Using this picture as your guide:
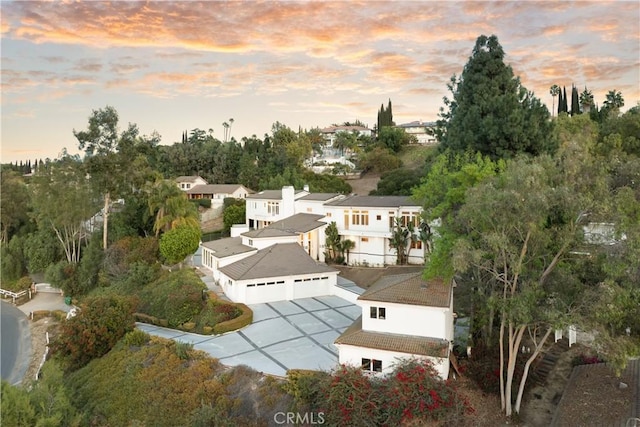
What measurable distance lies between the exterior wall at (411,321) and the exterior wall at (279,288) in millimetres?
9603

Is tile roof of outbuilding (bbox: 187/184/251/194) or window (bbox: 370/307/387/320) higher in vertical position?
tile roof of outbuilding (bbox: 187/184/251/194)

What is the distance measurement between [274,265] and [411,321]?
39.6 ft

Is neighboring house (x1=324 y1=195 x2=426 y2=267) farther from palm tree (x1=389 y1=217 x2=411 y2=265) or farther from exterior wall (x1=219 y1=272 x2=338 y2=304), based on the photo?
exterior wall (x1=219 y1=272 x2=338 y2=304)

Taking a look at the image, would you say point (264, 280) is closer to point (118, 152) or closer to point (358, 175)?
point (118, 152)

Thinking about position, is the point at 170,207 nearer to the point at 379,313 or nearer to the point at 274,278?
the point at 274,278

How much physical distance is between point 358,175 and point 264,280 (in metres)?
43.9

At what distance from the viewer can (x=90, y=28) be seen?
81.5ft

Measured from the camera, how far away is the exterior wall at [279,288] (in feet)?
83.4

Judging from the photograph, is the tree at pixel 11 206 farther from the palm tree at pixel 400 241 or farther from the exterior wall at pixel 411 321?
the exterior wall at pixel 411 321

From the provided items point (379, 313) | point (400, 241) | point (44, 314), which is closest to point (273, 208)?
point (400, 241)

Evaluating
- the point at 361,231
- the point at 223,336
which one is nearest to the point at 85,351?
the point at 223,336

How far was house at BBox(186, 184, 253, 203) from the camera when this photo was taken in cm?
5481

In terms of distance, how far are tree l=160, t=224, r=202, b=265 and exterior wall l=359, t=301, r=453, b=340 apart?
1822 centimetres

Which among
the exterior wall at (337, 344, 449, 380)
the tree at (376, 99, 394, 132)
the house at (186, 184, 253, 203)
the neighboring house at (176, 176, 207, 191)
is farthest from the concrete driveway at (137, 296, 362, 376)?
the tree at (376, 99, 394, 132)
